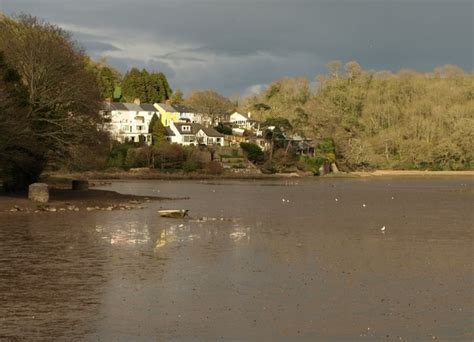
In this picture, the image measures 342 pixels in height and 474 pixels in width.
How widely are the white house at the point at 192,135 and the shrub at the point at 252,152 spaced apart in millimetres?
9940

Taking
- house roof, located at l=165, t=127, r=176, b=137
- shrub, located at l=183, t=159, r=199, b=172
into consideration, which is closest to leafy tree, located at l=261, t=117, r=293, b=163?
house roof, located at l=165, t=127, r=176, b=137

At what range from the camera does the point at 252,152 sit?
13238 cm

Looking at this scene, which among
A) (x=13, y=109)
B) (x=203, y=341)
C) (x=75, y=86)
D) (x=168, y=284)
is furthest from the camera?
(x=75, y=86)

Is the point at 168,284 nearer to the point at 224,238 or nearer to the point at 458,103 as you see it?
the point at 224,238

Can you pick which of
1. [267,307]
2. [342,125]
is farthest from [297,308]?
[342,125]

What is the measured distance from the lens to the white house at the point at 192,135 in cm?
13950

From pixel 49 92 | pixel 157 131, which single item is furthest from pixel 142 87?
pixel 49 92

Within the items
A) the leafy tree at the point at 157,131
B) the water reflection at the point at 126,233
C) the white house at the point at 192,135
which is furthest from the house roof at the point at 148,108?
the water reflection at the point at 126,233

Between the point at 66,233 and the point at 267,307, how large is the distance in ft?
58.2

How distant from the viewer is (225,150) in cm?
13325

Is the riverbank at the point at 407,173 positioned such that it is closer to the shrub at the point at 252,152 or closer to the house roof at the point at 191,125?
the shrub at the point at 252,152

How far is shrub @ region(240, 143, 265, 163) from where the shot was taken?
5207 inches

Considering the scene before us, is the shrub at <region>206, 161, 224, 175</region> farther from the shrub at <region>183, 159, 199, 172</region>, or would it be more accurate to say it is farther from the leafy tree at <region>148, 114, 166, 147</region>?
the leafy tree at <region>148, 114, 166, 147</region>

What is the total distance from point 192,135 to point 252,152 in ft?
48.2
